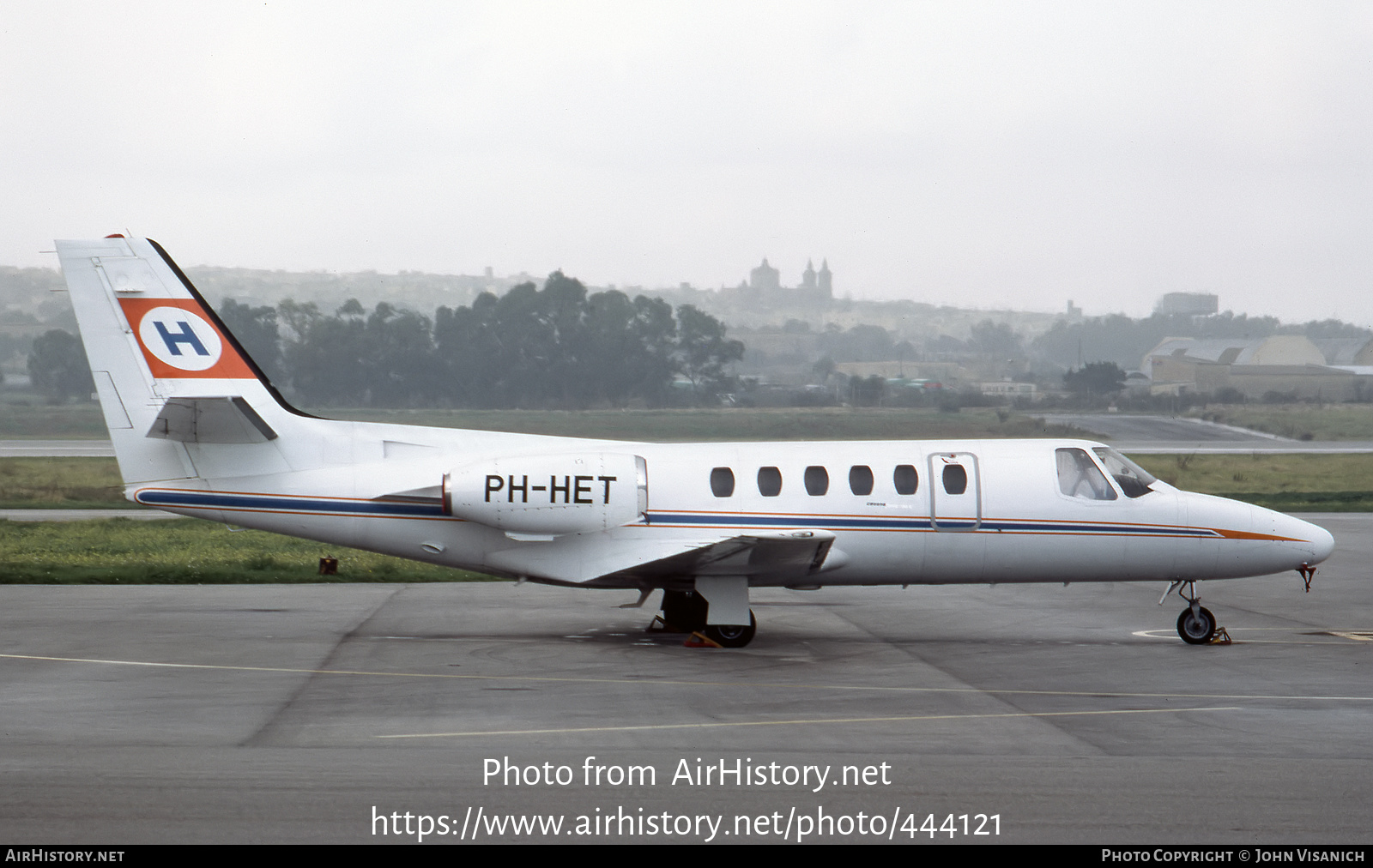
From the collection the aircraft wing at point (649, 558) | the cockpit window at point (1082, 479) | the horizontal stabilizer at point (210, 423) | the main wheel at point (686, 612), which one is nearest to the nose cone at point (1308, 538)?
the cockpit window at point (1082, 479)

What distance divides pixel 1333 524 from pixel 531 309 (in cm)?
4959

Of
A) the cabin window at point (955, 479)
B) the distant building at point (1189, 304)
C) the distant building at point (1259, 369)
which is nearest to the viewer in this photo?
the cabin window at point (955, 479)

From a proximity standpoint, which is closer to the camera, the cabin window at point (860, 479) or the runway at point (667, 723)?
the runway at point (667, 723)

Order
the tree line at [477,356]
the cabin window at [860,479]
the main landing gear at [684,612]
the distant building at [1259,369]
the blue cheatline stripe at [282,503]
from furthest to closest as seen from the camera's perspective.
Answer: the distant building at [1259,369] → the tree line at [477,356] → the main landing gear at [684,612] → the cabin window at [860,479] → the blue cheatline stripe at [282,503]

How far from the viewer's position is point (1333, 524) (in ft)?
110

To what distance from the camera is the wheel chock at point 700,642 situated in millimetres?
16859

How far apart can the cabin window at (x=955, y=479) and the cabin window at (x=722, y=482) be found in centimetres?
288

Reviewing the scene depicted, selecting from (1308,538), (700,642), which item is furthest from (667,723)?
(1308,538)

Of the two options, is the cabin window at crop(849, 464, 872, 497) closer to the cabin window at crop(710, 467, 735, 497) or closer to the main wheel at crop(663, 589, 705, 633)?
the cabin window at crop(710, 467, 735, 497)

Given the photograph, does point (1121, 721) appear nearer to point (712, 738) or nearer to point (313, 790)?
point (712, 738)

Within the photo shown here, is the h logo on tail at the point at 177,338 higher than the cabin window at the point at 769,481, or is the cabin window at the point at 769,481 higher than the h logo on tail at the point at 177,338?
the h logo on tail at the point at 177,338

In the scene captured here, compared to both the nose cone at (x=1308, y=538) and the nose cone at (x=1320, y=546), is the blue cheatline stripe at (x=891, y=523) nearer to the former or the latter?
the nose cone at (x=1308, y=538)

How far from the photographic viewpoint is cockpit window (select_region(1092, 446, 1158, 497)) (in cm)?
1745

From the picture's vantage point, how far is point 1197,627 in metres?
17.2
